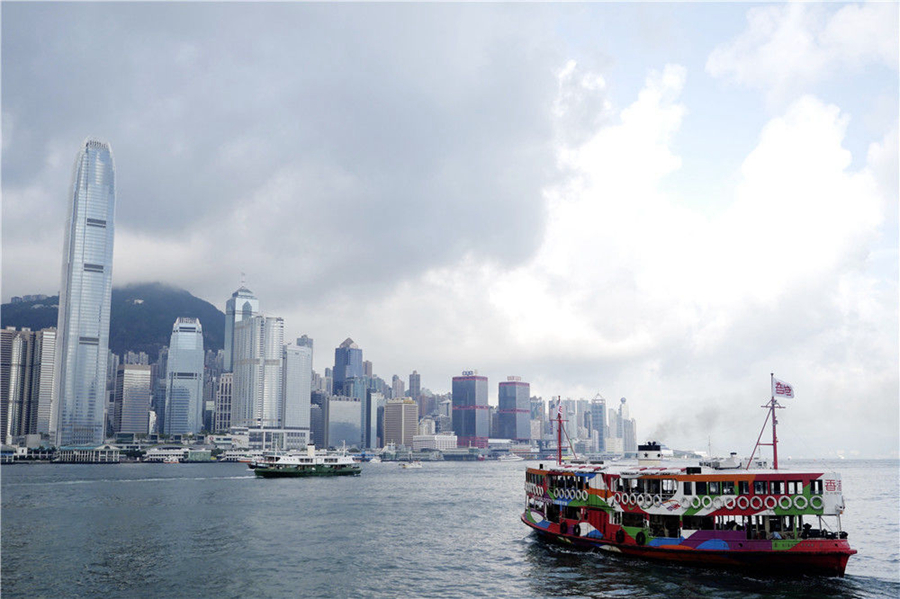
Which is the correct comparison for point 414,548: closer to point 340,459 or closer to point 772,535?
point 772,535

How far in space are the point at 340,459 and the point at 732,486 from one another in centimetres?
14868

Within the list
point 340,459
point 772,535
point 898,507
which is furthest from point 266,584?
point 340,459

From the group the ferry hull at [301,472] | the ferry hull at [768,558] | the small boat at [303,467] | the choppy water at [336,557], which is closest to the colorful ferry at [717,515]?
the ferry hull at [768,558]

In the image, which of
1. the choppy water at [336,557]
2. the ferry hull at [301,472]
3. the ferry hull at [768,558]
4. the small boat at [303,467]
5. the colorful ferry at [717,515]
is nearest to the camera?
the ferry hull at [768,558]

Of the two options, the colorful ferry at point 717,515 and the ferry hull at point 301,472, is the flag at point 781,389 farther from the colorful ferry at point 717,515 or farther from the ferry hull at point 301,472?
the ferry hull at point 301,472

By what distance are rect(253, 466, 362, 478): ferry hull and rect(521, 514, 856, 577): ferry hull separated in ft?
432

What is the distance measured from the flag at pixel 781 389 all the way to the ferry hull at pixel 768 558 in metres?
11.7

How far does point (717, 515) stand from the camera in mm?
49406

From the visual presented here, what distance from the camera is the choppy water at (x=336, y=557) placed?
4703 centimetres

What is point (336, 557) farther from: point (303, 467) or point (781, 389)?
point (303, 467)

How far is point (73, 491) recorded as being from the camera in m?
126

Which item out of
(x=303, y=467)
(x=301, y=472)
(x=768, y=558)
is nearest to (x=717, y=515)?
(x=768, y=558)

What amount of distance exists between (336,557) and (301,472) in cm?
11941

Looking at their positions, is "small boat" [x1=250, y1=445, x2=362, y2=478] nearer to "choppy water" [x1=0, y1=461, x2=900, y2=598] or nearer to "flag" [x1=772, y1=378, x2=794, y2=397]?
"choppy water" [x1=0, y1=461, x2=900, y2=598]
